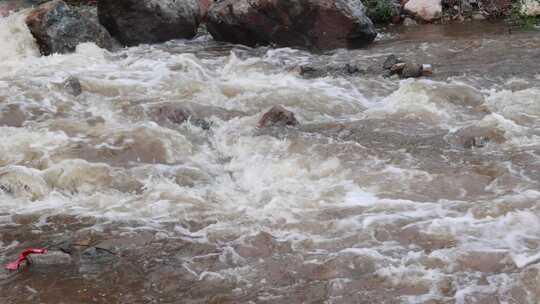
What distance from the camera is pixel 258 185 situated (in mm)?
5891

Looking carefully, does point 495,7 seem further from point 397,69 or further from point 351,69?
point 351,69

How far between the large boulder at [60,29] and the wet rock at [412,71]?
5275mm

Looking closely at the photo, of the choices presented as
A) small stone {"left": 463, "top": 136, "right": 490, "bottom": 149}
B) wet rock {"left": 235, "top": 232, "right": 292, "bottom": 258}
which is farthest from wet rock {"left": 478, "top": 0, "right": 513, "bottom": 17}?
wet rock {"left": 235, "top": 232, "right": 292, "bottom": 258}

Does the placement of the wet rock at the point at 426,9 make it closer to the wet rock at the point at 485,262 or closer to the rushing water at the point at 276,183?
the rushing water at the point at 276,183

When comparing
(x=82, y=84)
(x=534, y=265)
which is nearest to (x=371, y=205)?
(x=534, y=265)

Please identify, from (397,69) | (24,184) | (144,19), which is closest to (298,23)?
(397,69)

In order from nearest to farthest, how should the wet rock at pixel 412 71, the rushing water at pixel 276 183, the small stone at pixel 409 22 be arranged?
1. the rushing water at pixel 276 183
2. the wet rock at pixel 412 71
3. the small stone at pixel 409 22

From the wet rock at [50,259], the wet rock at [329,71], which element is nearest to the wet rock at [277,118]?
the wet rock at [329,71]

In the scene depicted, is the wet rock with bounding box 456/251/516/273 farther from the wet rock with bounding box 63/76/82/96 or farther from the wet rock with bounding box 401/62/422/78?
the wet rock with bounding box 63/76/82/96

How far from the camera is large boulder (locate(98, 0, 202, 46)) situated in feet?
38.8

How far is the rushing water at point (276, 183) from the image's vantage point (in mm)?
4309

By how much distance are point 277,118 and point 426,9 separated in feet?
22.9

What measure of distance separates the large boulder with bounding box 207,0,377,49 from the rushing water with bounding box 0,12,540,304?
1.57 metres

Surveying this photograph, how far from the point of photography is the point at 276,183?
5898 mm
